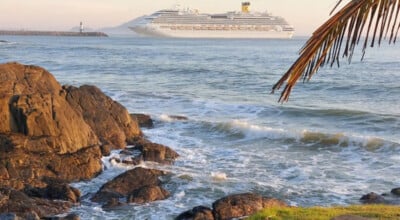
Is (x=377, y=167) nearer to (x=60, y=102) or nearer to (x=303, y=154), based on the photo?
(x=303, y=154)

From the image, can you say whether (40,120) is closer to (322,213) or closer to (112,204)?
(112,204)

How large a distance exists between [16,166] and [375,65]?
41921mm

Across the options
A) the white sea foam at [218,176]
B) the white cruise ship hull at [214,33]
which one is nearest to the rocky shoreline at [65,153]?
the white sea foam at [218,176]

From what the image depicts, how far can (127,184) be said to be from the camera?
465 inches

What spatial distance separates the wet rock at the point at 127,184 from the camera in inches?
442

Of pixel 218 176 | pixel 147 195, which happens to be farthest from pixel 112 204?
pixel 218 176

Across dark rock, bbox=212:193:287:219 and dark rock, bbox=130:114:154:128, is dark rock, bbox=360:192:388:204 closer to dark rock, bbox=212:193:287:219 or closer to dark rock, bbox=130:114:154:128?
dark rock, bbox=212:193:287:219

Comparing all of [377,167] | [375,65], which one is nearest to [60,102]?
[377,167]

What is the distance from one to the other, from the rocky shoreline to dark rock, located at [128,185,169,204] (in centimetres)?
2

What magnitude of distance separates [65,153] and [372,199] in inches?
274

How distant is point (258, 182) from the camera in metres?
12.9

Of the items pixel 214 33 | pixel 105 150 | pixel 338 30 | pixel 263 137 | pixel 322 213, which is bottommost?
pixel 214 33

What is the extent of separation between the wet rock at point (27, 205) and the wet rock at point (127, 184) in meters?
0.77

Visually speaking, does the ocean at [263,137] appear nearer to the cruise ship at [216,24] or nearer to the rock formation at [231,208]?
the rock formation at [231,208]
